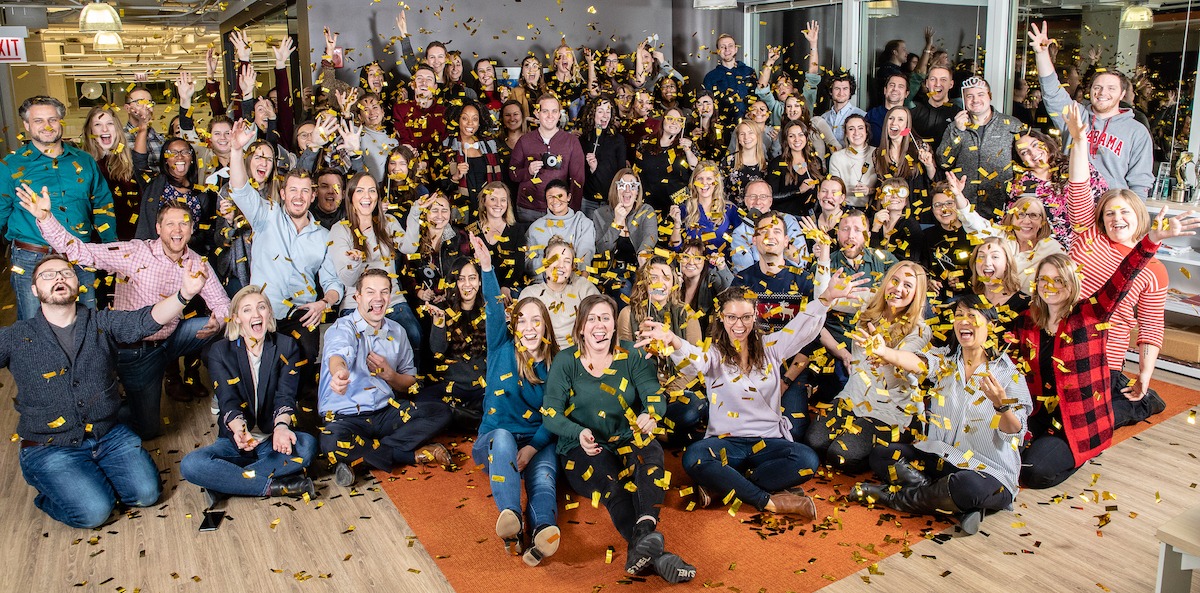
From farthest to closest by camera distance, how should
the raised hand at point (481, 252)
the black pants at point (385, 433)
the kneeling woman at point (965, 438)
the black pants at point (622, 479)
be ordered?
the raised hand at point (481, 252) < the black pants at point (385, 433) < the kneeling woman at point (965, 438) < the black pants at point (622, 479)

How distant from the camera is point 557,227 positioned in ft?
18.2

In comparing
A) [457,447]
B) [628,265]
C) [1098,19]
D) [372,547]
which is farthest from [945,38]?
[372,547]

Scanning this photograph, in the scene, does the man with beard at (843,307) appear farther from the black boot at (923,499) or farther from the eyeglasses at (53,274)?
the eyeglasses at (53,274)

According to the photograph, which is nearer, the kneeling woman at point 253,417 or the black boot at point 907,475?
the black boot at point 907,475

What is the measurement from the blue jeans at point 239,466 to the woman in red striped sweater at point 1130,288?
351 cm

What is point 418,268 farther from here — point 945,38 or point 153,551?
point 945,38

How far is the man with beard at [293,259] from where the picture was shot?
4.86 meters

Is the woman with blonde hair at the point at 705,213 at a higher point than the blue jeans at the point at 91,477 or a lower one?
higher

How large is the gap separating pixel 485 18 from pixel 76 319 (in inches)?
202

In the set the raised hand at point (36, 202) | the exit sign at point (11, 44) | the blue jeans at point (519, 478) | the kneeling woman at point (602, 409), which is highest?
the exit sign at point (11, 44)

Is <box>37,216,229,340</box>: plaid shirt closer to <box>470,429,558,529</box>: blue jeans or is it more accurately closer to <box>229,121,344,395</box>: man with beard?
<box>229,121,344,395</box>: man with beard

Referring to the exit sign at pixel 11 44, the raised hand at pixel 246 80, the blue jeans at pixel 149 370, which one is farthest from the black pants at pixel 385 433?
the exit sign at pixel 11 44

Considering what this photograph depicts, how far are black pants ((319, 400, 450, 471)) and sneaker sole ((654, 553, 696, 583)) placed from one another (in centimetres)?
152

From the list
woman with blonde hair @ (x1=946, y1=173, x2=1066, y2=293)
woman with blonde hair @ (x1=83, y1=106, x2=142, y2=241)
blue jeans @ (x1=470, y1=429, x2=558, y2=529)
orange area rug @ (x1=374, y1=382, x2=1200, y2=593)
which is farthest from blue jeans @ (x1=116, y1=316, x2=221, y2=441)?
woman with blonde hair @ (x1=946, y1=173, x2=1066, y2=293)
